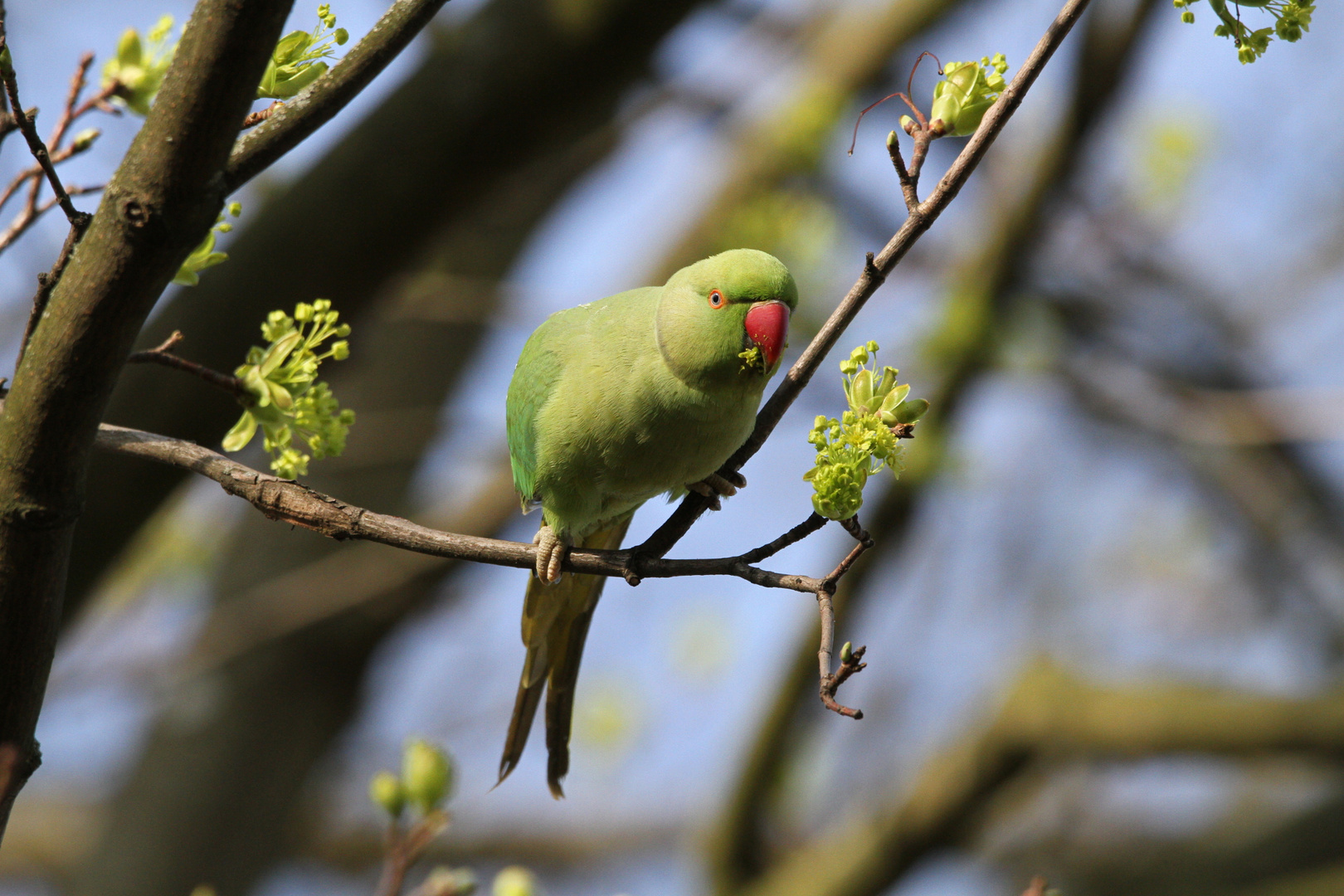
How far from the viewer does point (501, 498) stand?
4488mm

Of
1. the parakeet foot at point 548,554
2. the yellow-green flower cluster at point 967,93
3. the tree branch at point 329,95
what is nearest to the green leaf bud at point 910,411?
the yellow-green flower cluster at point 967,93

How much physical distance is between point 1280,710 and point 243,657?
412 cm

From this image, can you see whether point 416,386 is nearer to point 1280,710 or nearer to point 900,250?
point 1280,710

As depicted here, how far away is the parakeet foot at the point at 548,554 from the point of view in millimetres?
1405

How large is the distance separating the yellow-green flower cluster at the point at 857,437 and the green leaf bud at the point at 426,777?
2.64 feet

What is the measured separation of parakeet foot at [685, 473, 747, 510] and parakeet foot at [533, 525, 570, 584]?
0.28 meters

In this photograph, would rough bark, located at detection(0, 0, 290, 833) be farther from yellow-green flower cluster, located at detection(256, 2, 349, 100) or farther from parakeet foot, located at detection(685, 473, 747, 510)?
parakeet foot, located at detection(685, 473, 747, 510)

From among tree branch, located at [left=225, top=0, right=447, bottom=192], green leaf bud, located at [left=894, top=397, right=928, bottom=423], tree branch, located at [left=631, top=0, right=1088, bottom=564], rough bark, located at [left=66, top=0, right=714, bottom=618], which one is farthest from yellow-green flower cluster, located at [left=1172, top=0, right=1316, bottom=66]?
rough bark, located at [left=66, top=0, right=714, bottom=618]

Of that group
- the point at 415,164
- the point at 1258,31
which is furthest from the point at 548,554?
the point at 415,164

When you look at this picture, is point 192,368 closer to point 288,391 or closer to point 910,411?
point 288,391

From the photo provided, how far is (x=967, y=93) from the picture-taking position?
1.29 m

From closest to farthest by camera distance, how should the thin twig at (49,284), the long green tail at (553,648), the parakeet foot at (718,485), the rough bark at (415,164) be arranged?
the thin twig at (49,284) → the parakeet foot at (718,485) → the long green tail at (553,648) → the rough bark at (415,164)

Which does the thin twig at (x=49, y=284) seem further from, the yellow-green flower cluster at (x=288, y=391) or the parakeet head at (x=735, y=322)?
the parakeet head at (x=735, y=322)

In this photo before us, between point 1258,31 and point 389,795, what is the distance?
1622 mm
